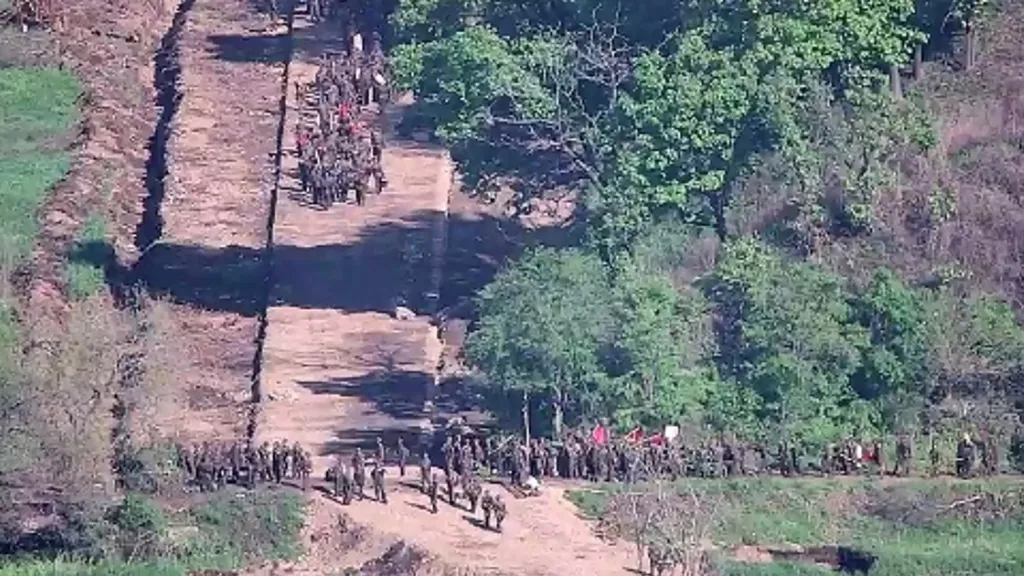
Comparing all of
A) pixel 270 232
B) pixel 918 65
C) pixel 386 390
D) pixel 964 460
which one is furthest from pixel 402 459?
pixel 918 65

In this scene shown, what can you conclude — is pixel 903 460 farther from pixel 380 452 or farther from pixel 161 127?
pixel 161 127

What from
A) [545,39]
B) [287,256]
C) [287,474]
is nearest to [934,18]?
[545,39]

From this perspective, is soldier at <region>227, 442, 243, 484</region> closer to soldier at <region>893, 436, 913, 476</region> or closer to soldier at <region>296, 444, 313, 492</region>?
soldier at <region>296, 444, 313, 492</region>

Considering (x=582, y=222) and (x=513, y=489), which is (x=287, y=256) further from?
(x=513, y=489)

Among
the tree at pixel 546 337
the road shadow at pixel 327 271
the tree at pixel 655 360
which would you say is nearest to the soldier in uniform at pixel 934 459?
the tree at pixel 655 360

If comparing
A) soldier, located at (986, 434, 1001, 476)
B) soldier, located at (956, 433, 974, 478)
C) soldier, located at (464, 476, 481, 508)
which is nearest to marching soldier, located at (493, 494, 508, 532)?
soldier, located at (464, 476, 481, 508)
